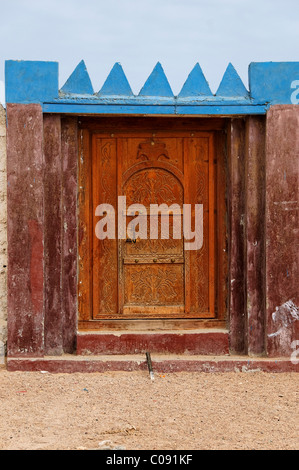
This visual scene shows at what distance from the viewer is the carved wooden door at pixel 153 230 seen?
Result: 523 cm

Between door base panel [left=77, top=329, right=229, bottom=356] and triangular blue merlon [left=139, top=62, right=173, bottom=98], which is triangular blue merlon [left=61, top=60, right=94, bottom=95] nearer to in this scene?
triangular blue merlon [left=139, top=62, right=173, bottom=98]

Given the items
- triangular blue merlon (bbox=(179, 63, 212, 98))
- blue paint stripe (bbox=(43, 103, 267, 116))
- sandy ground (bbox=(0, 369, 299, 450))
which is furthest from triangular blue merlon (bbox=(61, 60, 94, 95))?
sandy ground (bbox=(0, 369, 299, 450))

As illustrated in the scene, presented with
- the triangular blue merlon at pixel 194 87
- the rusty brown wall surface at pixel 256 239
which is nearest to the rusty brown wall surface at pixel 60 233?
the triangular blue merlon at pixel 194 87

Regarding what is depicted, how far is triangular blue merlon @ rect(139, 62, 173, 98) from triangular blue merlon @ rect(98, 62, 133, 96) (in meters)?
0.14

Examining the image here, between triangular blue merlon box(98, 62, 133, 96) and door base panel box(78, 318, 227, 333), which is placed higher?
triangular blue merlon box(98, 62, 133, 96)

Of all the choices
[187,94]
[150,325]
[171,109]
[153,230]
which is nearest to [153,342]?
[150,325]

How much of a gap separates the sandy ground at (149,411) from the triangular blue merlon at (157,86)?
2.38m

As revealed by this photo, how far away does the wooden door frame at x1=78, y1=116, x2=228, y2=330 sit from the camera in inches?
204

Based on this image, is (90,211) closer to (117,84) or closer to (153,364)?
(117,84)

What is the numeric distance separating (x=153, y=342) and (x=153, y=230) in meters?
1.01

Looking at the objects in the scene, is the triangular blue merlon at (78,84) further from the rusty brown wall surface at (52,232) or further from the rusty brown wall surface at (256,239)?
the rusty brown wall surface at (256,239)

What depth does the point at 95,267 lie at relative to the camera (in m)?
5.23

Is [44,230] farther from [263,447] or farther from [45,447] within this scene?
[263,447]

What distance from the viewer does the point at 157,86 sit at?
16.2 feet
